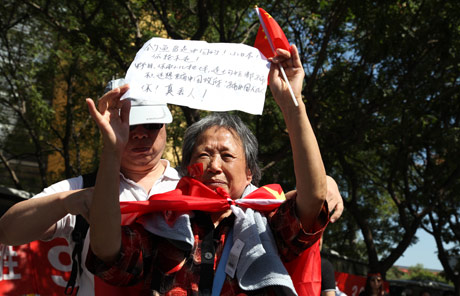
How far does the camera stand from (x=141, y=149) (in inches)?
99.3

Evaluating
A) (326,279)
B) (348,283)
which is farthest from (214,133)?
(348,283)

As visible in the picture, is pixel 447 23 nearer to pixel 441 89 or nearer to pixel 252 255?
pixel 441 89

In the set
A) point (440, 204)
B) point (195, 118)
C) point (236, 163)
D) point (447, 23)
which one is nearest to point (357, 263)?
point (440, 204)

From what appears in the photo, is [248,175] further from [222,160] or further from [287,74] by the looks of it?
[287,74]

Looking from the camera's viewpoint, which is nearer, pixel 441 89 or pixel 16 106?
pixel 441 89

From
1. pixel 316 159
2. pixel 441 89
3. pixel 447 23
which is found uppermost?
pixel 447 23

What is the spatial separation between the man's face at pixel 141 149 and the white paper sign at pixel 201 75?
1.83 ft

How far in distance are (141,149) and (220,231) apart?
70 cm

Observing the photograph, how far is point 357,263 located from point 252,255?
16401mm

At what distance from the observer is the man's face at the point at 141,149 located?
251 cm

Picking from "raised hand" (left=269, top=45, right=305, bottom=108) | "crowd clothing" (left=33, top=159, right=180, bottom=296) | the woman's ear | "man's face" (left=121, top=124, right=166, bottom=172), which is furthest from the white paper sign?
"crowd clothing" (left=33, top=159, right=180, bottom=296)

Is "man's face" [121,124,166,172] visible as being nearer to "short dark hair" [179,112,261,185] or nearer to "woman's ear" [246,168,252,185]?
"short dark hair" [179,112,261,185]

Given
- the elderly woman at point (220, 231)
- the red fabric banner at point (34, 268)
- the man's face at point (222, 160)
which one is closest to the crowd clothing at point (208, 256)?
the elderly woman at point (220, 231)

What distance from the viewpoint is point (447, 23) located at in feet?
29.0
